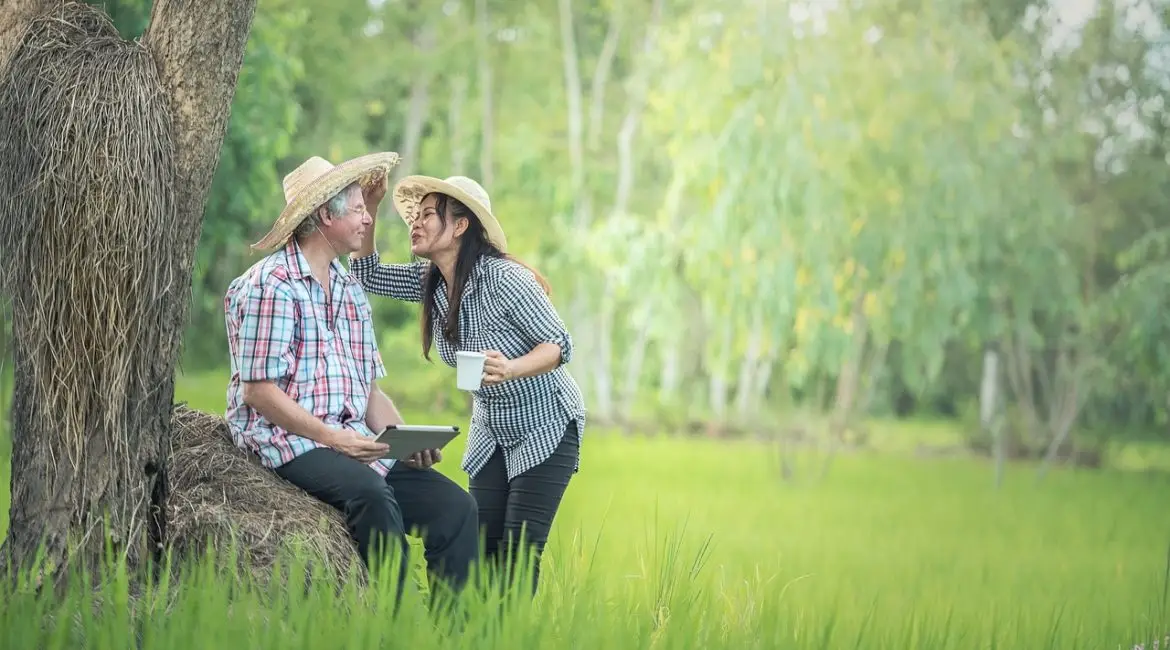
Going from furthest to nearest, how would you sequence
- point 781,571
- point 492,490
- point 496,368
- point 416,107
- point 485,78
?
point 416,107
point 485,78
point 781,571
point 492,490
point 496,368

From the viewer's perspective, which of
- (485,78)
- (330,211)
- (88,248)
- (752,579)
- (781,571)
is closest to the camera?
(88,248)

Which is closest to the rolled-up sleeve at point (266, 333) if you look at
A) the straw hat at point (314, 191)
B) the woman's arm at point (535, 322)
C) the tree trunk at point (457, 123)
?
the straw hat at point (314, 191)

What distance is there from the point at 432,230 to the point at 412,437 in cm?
83

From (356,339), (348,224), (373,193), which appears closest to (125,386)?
(356,339)

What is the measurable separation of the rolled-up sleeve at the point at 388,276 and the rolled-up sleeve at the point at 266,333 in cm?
69

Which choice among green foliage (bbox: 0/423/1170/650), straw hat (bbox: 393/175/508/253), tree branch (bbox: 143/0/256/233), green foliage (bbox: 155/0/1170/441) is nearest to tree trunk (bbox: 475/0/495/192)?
green foliage (bbox: 155/0/1170/441)

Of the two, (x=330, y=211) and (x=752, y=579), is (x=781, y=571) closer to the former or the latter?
(x=752, y=579)

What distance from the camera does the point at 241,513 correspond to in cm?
409

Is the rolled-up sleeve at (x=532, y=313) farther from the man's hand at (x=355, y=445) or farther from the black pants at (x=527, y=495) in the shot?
the man's hand at (x=355, y=445)

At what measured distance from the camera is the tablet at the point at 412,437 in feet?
12.9

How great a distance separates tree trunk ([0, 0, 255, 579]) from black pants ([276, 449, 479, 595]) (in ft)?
1.42

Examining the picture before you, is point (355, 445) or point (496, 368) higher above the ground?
point (496, 368)

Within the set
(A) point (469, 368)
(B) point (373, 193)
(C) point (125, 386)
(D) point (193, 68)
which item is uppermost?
(D) point (193, 68)

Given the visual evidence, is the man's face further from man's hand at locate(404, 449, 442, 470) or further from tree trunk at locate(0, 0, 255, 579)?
man's hand at locate(404, 449, 442, 470)
